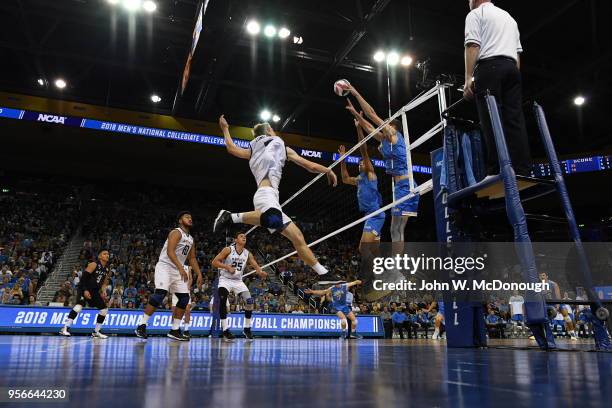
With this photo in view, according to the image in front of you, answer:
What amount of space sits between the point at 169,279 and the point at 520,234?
5.04 meters

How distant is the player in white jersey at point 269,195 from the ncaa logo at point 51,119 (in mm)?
13468

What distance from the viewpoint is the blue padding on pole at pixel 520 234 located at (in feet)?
9.42

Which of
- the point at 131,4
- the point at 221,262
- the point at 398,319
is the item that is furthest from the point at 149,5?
the point at 398,319

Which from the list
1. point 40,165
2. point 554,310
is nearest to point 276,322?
point 554,310

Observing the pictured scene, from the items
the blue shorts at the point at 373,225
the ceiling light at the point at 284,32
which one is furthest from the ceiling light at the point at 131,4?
the blue shorts at the point at 373,225

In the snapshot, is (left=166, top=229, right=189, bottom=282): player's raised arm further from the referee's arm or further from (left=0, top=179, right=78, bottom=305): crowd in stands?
(left=0, top=179, right=78, bottom=305): crowd in stands

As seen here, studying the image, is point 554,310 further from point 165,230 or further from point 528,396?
point 165,230

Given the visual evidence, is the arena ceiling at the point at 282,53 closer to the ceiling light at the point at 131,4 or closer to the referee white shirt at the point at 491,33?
the ceiling light at the point at 131,4

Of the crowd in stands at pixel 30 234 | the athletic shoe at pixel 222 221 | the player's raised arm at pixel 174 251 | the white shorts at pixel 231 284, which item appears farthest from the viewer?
the crowd in stands at pixel 30 234

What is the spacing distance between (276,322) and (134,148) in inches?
410

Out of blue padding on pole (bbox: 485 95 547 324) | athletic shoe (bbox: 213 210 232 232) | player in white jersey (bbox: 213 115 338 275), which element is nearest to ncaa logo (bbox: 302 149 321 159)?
player in white jersey (bbox: 213 115 338 275)

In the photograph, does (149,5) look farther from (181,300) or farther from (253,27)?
(181,300)

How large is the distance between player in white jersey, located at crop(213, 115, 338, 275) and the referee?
182 centimetres

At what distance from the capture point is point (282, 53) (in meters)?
13.8
